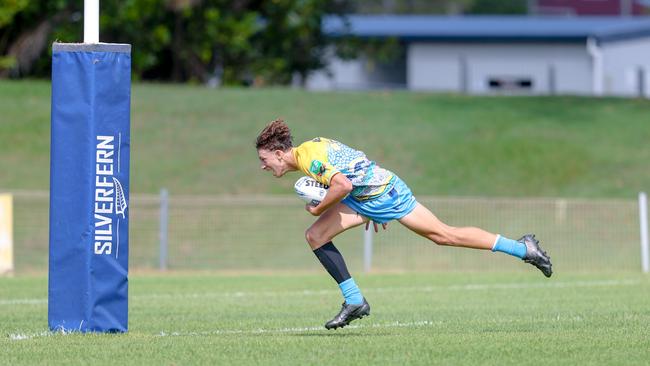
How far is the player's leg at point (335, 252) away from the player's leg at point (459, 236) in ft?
1.37

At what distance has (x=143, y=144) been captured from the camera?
3198 cm

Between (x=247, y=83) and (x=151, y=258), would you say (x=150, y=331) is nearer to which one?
(x=151, y=258)

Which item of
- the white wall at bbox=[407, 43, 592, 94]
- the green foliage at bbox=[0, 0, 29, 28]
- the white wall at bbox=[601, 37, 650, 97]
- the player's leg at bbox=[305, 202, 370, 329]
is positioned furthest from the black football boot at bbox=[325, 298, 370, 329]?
the white wall at bbox=[407, 43, 592, 94]

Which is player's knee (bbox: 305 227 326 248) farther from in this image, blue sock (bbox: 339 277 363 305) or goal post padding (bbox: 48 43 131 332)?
goal post padding (bbox: 48 43 131 332)

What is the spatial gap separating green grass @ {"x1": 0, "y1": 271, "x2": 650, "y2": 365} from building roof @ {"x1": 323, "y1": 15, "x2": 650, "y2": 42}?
98.4 ft

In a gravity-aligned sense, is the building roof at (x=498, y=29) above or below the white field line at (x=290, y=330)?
above

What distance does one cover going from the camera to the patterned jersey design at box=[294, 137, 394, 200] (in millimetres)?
10086

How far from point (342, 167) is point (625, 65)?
39.2 metres

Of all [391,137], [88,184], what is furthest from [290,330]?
[391,137]

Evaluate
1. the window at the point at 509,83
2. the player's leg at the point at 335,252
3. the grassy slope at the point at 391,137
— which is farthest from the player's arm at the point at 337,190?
the window at the point at 509,83

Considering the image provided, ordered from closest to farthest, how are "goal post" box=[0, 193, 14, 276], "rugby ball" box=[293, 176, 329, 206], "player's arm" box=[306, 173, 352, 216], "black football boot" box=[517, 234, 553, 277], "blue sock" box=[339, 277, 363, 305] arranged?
1. "player's arm" box=[306, 173, 352, 216]
2. "rugby ball" box=[293, 176, 329, 206]
3. "blue sock" box=[339, 277, 363, 305]
4. "black football boot" box=[517, 234, 553, 277]
5. "goal post" box=[0, 193, 14, 276]

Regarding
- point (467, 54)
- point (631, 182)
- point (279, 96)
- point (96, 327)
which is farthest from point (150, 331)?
point (467, 54)

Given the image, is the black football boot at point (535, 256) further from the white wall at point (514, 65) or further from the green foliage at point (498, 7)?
the green foliage at point (498, 7)

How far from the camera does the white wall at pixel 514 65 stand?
1954 inches
